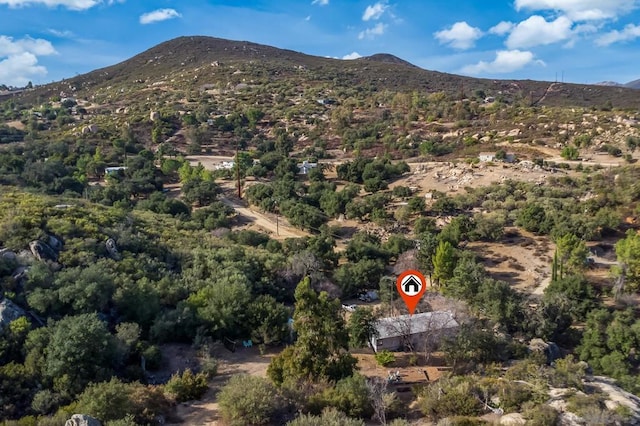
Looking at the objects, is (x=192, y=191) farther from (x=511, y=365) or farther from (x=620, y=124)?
(x=620, y=124)

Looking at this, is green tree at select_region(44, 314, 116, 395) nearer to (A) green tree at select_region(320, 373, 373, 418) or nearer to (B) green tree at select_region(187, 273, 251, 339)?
(B) green tree at select_region(187, 273, 251, 339)

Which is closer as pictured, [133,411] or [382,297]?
[133,411]

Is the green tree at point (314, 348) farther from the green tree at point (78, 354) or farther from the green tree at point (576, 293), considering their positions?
the green tree at point (576, 293)

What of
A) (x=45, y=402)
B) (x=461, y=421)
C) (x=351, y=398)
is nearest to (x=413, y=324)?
(x=351, y=398)

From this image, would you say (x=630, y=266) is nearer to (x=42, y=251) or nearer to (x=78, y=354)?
(x=78, y=354)

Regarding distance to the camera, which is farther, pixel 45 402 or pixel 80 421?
pixel 45 402

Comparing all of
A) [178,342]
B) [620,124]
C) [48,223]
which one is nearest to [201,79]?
[620,124]
